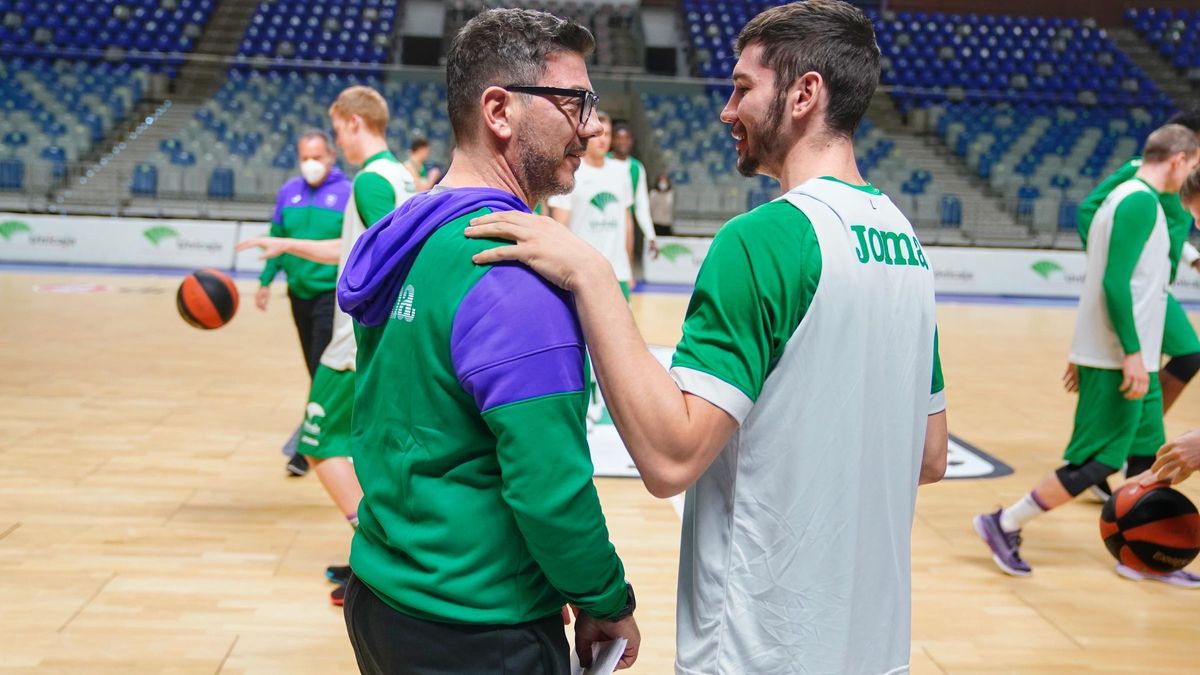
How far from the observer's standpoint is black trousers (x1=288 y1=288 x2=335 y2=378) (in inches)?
209

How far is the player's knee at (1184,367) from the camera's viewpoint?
5590mm

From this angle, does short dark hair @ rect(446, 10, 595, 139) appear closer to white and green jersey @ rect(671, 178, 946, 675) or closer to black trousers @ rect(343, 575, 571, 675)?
white and green jersey @ rect(671, 178, 946, 675)

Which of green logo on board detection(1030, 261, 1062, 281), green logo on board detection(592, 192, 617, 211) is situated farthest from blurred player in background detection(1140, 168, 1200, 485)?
green logo on board detection(1030, 261, 1062, 281)

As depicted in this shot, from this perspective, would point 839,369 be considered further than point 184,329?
No

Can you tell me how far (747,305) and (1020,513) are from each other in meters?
3.52

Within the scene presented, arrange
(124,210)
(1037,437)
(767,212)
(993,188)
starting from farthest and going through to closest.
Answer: (993,188) < (124,210) < (1037,437) < (767,212)

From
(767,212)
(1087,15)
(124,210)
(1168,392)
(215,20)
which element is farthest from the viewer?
(1087,15)

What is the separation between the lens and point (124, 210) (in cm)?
1611

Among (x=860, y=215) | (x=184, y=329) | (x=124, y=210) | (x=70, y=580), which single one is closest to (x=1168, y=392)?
(x=860, y=215)

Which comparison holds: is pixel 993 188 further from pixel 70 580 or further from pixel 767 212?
pixel 767 212

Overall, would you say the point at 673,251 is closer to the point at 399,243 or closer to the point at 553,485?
the point at 399,243

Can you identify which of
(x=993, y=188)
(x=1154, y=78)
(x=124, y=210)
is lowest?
(x=124, y=210)

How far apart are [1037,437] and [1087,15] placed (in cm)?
1951

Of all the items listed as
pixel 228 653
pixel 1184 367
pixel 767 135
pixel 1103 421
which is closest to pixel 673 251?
pixel 1184 367
